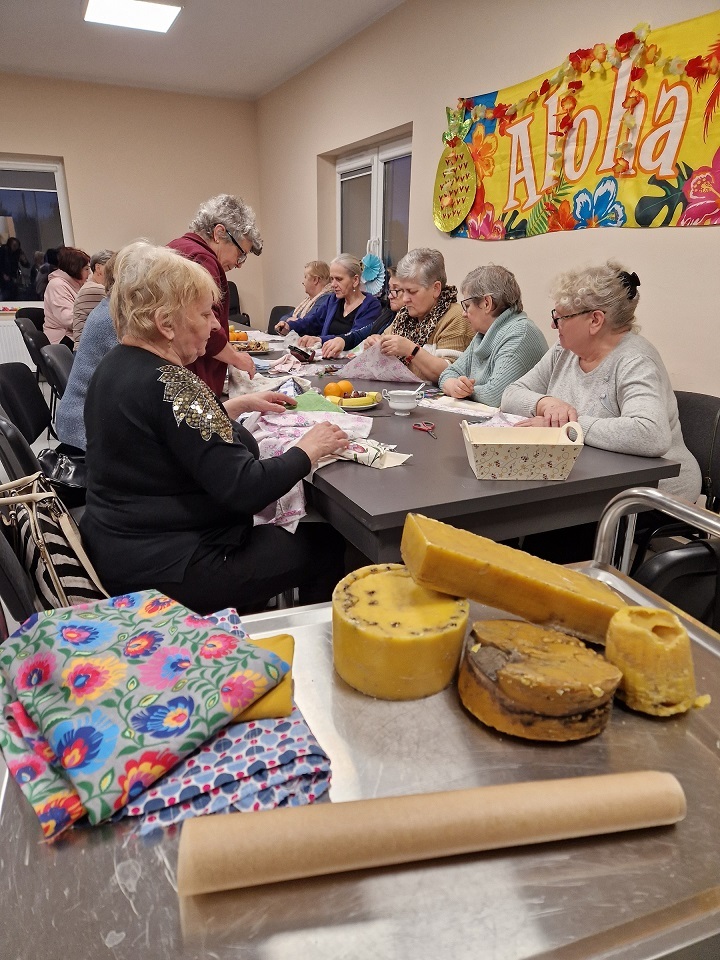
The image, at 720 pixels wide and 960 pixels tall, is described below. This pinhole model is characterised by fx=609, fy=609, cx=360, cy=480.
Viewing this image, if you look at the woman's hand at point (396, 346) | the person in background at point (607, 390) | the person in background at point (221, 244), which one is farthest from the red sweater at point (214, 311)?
the person in background at point (607, 390)

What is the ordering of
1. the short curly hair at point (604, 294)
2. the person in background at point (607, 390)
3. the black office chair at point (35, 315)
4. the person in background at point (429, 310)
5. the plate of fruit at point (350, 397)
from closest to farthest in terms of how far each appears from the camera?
1. the person in background at point (607, 390)
2. the short curly hair at point (604, 294)
3. the plate of fruit at point (350, 397)
4. the person in background at point (429, 310)
5. the black office chair at point (35, 315)

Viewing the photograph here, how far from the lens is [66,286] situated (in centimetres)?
530

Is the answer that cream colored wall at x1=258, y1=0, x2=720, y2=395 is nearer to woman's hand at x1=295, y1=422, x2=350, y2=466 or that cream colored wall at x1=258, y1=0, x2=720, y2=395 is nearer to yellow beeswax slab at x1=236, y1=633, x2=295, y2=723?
woman's hand at x1=295, y1=422, x2=350, y2=466

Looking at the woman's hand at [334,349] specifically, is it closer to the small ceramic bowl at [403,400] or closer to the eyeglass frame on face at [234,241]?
the eyeglass frame on face at [234,241]

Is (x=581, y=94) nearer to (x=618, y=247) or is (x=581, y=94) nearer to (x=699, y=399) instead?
(x=618, y=247)

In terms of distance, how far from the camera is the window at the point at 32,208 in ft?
19.8

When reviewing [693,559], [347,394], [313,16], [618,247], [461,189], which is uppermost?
[313,16]

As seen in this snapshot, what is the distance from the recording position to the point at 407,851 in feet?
1.71

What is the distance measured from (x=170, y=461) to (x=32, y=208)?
6.23m

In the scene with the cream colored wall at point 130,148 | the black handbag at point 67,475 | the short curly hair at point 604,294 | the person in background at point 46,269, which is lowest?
the black handbag at point 67,475

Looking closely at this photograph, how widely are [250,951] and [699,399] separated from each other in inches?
80.6

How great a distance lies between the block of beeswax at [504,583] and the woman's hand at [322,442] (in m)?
0.69

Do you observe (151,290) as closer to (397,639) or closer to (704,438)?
(397,639)

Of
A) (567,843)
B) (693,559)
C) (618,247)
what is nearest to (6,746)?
(567,843)
